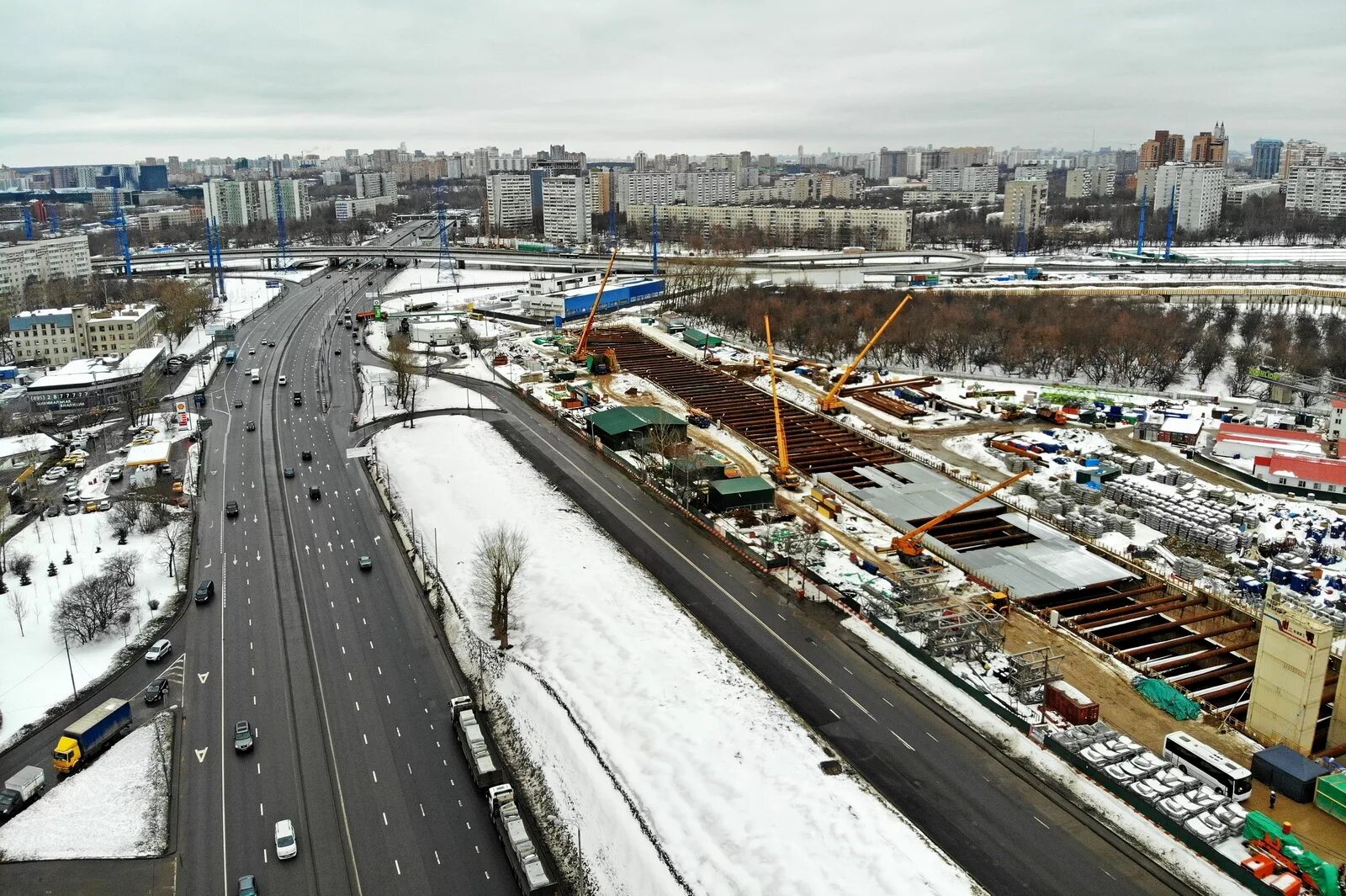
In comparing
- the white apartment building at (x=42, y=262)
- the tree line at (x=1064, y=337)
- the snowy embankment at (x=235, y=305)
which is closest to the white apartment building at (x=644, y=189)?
the snowy embankment at (x=235, y=305)

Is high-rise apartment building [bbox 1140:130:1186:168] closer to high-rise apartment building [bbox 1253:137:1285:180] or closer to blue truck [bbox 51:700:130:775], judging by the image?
high-rise apartment building [bbox 1253:137:1285:180]

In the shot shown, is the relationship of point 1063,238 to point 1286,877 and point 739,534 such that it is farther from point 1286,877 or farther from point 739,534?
point 1286,877

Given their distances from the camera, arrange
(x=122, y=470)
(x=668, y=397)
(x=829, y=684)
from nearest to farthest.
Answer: (x=829, y=684), (x=122, y=470), (x=668, y=397)

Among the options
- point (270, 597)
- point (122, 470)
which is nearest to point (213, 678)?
point (270, 597)

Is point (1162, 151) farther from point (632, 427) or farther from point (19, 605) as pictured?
point (19, 605)

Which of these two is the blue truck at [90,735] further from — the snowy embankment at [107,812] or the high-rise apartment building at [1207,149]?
the high-rise apartment building at [1207,149]

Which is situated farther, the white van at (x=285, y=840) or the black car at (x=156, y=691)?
the black car at (x=156, y=691)
